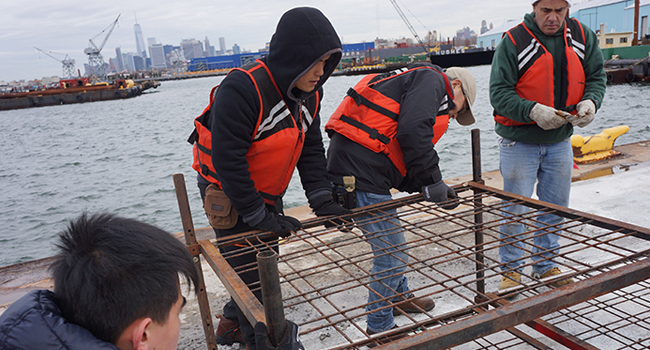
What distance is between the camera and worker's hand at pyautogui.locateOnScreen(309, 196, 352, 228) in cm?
241

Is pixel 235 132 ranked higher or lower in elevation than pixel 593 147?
higher

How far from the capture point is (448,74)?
9.32ft

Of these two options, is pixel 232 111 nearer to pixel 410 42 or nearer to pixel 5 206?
pixel 5 206

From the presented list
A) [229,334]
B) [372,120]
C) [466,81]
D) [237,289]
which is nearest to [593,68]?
[466,81]

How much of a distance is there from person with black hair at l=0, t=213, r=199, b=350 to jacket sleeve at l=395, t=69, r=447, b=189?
1545mm

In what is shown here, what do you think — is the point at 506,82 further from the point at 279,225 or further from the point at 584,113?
the point at 279,225

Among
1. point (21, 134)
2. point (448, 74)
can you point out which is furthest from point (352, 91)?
point (21, 134)

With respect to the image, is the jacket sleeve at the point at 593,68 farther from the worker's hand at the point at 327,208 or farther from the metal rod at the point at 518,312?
the worker's hand at the point at 327,208

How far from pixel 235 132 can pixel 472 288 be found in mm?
1759

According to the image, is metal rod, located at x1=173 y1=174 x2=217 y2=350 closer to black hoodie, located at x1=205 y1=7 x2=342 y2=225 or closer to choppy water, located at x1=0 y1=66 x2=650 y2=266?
black hoodie, located at x1=205 y1=7 x2=342 y2=225

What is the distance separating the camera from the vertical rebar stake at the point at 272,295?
4.03 ft

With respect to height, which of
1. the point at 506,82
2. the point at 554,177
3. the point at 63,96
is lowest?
the point at 554,177

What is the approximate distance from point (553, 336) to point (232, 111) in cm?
205

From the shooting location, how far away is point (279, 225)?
2254mm
